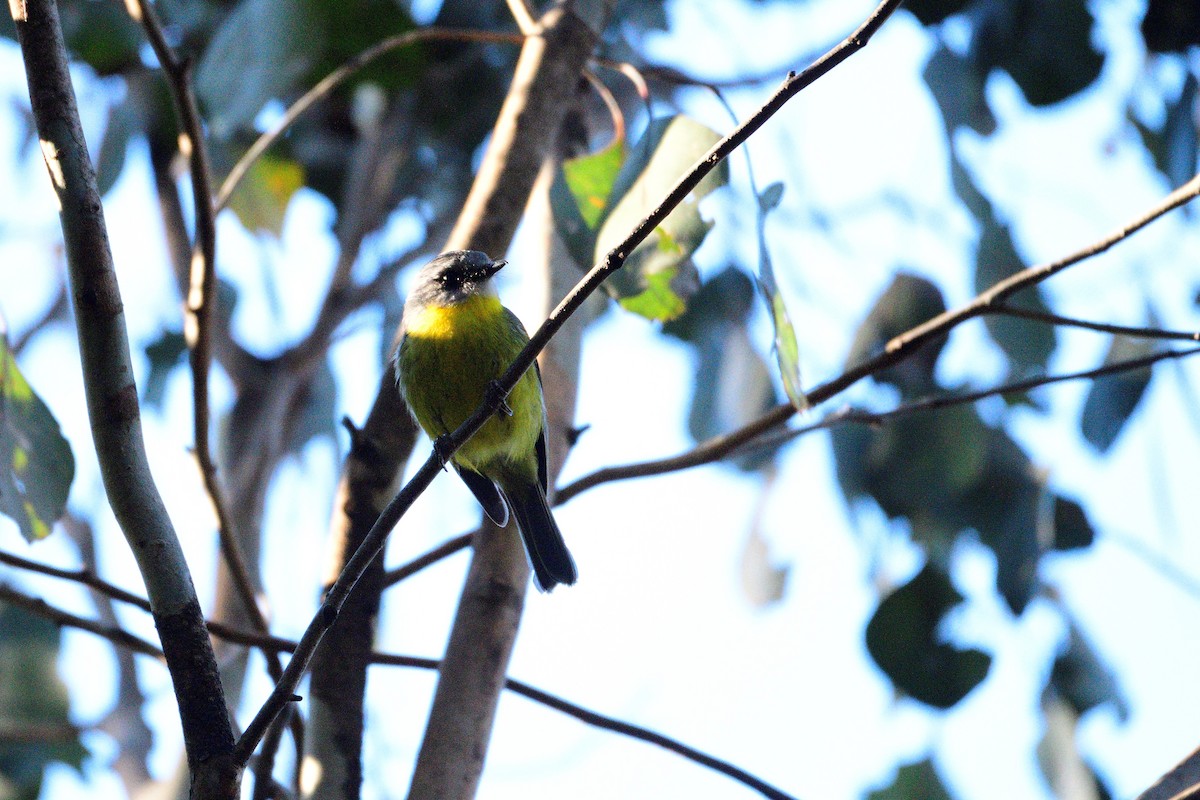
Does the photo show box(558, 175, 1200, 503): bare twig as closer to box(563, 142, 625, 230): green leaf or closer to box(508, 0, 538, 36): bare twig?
box(563, 142, 625, 230): green leaf

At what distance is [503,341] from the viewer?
345cm

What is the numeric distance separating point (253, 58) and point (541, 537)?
1780mm

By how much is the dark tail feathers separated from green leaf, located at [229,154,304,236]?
2.39 meters

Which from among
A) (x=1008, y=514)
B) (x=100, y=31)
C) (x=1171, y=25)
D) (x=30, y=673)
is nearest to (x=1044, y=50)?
(x=1171, y=25)

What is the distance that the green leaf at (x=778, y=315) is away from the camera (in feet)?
7.73

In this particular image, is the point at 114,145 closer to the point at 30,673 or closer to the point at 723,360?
the point at 30,673

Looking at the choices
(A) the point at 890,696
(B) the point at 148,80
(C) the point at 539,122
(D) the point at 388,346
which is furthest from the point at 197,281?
(B) the point at 148,80

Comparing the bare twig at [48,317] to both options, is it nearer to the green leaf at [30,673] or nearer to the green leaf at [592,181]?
the green leaf at [30,673]

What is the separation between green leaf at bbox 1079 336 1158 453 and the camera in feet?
11.8

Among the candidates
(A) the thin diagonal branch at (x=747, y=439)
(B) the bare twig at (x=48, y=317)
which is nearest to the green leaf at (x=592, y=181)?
(A) the thin diagonal branch at (x=747, y=439)

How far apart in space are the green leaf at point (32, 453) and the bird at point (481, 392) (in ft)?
3.04

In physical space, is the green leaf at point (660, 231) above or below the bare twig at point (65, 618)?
above

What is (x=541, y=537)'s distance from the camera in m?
3.46

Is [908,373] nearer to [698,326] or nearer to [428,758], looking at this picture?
[698,326]
